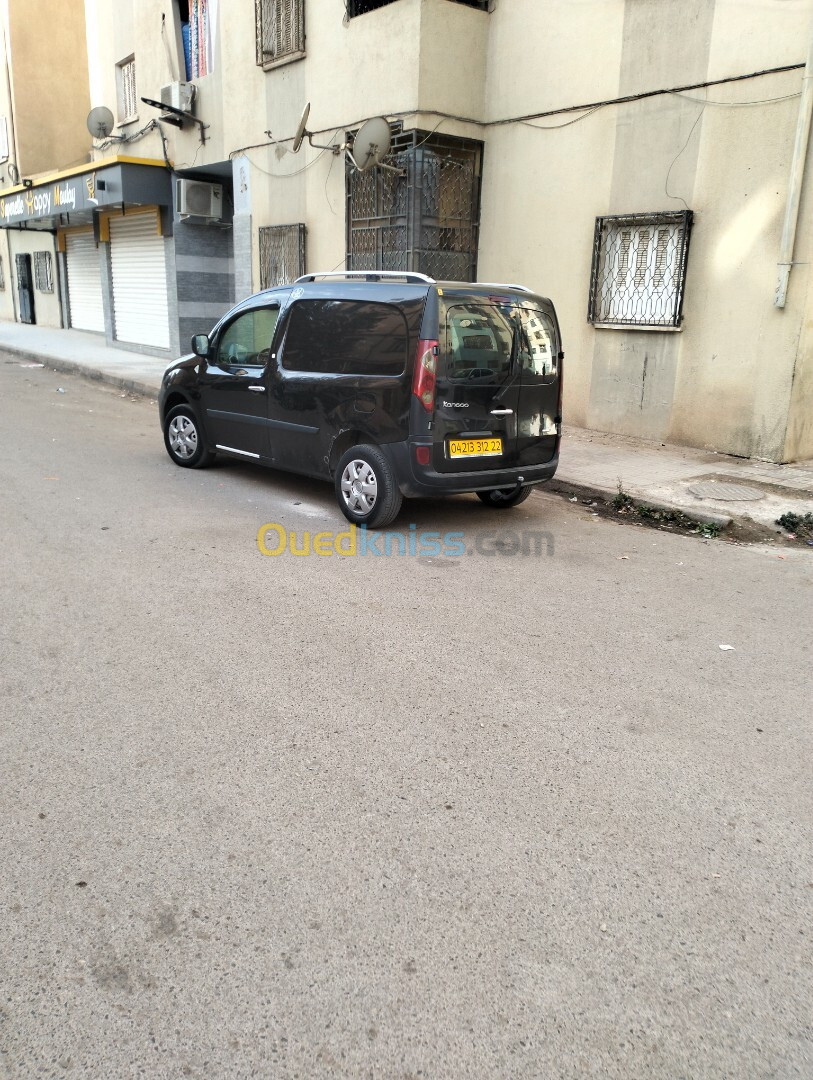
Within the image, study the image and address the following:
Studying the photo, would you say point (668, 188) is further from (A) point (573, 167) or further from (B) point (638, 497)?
(B) point (638, 497)

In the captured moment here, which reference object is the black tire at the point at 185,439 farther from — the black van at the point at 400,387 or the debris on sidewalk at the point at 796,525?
the debris on sidewalk at the point at 796,525

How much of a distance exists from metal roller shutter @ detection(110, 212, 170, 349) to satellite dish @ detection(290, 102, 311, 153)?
6361 millimetres

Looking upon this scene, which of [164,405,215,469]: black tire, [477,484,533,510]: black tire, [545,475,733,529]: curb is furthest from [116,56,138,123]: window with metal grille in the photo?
[477,484,533,510]: black tire

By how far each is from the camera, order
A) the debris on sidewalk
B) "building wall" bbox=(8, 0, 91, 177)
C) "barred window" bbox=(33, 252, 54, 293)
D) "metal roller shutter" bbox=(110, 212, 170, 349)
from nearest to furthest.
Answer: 1. the debris on sidewalk
2. "metal roller shutter" bbox=(110, 212, 170, 349)
3. "building wall" bbox=(8, 0, 91, 177)
4. "barred window" bbox=(33, 252, 54, 293)

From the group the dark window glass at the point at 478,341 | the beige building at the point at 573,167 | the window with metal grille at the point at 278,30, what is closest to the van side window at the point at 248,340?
the dark window glass at the point at 478,341

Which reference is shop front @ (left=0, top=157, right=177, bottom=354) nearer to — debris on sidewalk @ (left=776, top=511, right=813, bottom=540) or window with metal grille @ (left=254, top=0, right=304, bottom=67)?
window with metal grille @ (left=254, top=0, right=304, bottom=67)

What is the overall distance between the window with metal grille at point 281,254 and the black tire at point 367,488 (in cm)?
839

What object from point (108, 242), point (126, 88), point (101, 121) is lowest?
point (108, 242)

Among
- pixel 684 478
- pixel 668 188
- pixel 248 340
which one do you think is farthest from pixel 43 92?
pixel 684 478

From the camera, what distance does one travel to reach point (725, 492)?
833cm

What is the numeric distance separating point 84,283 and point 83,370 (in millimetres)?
8221

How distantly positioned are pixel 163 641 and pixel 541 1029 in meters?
2.98

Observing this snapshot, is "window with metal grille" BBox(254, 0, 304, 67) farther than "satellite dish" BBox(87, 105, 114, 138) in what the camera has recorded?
No

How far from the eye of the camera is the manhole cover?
813 centimetres
